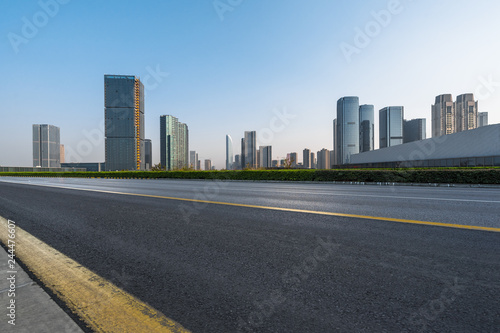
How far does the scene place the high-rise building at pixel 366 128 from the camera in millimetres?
137875

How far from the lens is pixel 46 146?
141 meters

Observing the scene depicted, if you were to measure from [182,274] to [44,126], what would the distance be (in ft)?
612

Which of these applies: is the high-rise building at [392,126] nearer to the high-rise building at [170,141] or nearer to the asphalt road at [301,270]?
the high-rise building at [170,141]

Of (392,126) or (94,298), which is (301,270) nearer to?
(94,298)

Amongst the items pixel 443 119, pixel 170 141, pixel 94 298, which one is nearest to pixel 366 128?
pixel 443 119

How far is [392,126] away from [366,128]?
921 inches

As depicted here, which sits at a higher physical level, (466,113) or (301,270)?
(466,113)

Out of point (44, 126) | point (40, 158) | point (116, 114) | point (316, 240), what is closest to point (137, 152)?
point (116, 114)

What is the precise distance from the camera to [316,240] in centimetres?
326

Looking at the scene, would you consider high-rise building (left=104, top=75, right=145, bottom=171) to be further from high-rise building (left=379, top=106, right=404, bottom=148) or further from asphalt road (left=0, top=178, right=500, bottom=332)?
high-rise building (left=379, top=106, right=404, bottom=148)

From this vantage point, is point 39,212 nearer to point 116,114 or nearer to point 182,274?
point 182,274

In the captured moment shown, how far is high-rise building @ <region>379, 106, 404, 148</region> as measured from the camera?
124375 millimetres

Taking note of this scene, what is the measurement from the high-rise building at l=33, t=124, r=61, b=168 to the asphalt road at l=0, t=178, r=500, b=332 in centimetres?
17087

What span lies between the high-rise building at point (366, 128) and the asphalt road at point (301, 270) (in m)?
145
